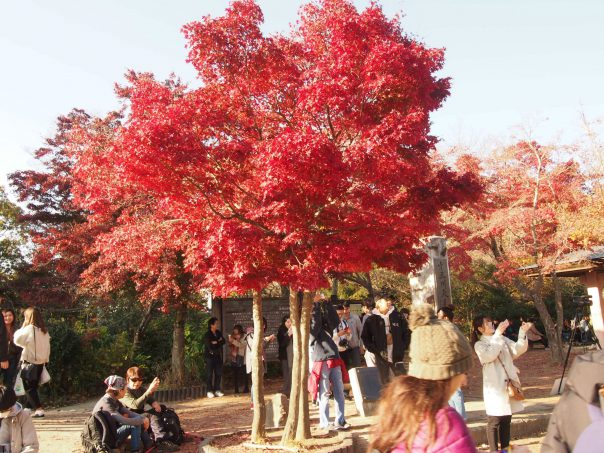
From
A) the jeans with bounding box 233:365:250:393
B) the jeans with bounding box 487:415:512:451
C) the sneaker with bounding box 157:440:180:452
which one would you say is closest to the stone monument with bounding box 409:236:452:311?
the jeans with bounding box 233:365:250:393

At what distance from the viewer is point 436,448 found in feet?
7.12

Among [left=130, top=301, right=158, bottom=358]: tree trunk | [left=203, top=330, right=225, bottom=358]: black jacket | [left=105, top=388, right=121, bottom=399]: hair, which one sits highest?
[left=130, top=301, right=158, bottom=358]: tree trunk

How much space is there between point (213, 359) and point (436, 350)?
11.2 meters

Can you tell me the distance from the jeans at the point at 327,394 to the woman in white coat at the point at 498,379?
7.48ft

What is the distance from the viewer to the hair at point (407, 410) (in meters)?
2.25

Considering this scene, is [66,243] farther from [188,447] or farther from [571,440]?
[571,440]

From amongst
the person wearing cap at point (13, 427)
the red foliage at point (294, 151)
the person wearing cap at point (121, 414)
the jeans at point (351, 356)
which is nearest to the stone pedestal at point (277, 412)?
the person wearing cap at point (121, 414)

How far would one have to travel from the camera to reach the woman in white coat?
6.12 meters

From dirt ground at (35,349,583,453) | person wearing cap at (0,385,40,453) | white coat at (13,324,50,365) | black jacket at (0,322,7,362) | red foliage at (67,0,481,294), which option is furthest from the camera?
white coat at (13,324,50,365)

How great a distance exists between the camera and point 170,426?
7.88 m

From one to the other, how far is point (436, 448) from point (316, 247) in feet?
15.7

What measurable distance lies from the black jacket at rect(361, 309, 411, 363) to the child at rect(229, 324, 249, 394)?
4.30 meters

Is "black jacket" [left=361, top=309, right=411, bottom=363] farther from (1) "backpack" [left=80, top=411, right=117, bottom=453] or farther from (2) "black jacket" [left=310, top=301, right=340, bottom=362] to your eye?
(1) "backpack" [left=80, top=411, right=117, bottom=453]

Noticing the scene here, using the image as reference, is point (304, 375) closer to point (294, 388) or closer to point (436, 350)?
point (294, 388)
